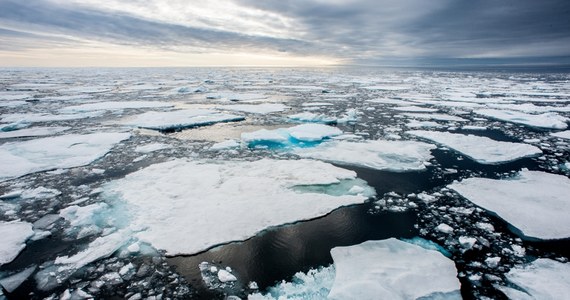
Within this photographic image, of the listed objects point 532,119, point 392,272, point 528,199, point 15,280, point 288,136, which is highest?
point 532,119

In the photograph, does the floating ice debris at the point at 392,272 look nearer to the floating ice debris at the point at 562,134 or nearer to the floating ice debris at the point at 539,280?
the floating ice debris at the point at 539,280

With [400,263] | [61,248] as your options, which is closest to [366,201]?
[400,263]

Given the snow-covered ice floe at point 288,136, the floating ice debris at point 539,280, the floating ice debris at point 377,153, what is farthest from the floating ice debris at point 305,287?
the snow-covered ice floe at point 288,136

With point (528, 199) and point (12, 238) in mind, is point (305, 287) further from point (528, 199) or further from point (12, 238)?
point (528, 199)

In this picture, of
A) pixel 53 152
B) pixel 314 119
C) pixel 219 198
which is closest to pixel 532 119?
pixel 314 119

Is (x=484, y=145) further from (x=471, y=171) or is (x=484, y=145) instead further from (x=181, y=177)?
(x=181, y=177)

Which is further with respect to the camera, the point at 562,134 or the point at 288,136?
the point at 562,134

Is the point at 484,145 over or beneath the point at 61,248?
over
